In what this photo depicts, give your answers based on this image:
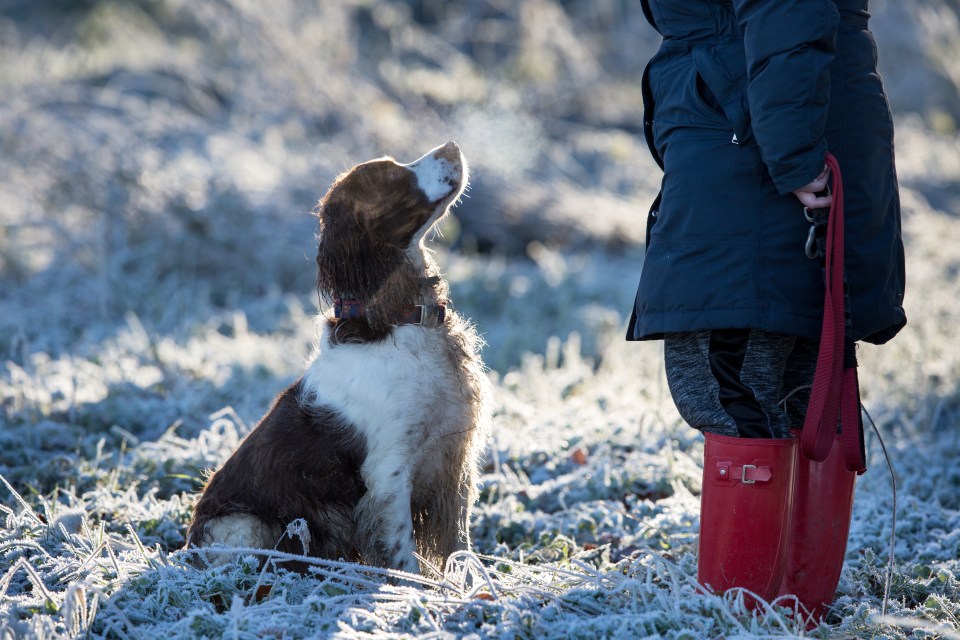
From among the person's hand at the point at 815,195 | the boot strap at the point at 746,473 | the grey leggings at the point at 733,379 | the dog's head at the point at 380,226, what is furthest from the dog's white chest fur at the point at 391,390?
the person's hand at the point at 815,195

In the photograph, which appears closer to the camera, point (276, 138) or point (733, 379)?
point (733, 379)

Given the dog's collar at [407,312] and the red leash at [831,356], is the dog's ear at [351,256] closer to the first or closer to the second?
the dog's collar at [407,312]

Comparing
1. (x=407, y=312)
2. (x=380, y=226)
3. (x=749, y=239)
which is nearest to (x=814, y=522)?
(x=749, y=239)

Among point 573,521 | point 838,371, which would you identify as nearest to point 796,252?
point 838,371

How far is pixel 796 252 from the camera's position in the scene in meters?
2.34

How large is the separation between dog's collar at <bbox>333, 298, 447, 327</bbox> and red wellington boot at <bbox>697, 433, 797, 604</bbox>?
3.16 feet

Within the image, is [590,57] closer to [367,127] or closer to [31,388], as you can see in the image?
[367,127]

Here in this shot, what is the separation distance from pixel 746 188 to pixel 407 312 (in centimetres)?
113

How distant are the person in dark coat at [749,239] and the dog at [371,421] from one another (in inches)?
28.8

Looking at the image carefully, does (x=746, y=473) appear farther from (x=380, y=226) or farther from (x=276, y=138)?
(x=276, y=138)

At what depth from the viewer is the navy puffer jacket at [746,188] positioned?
2303 mm

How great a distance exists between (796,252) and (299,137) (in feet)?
27.4

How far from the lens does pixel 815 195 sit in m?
2.31

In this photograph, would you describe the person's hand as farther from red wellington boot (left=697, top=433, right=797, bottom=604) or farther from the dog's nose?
the dog's nose
